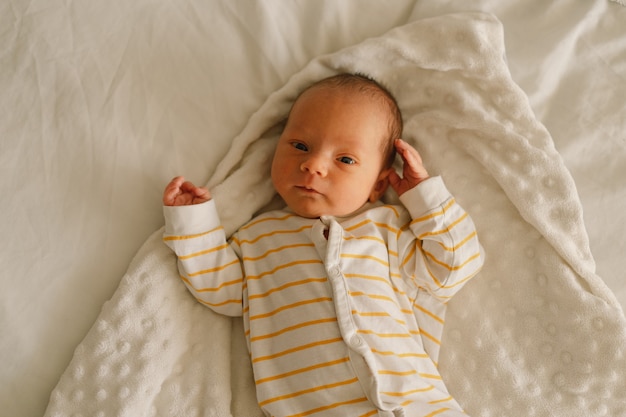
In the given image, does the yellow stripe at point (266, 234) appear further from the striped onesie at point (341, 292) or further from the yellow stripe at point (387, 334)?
the yellow stripe at point (387, 334)

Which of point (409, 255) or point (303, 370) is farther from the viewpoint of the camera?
point (409, 255)

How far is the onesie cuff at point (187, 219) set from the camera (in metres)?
1.33

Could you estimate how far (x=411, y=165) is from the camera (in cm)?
142

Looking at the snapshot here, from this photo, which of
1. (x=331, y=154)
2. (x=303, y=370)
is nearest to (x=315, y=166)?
(x=331, y=154)

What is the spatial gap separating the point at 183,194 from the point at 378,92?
1.77 ft

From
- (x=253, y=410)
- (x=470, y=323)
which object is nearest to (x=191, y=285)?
(x=253, y=410)

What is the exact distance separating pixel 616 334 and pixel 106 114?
1.32 meters

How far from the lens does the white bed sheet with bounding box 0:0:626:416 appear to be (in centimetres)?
134

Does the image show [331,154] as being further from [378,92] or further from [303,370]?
[303,370]

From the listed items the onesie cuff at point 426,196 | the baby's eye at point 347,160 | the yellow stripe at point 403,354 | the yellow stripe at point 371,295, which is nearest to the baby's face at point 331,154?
the baby's eye at point 347,160

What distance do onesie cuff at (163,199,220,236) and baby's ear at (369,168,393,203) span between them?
16.7 inches

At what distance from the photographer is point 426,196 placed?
1.39 m

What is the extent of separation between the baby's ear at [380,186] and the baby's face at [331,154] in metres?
0.05

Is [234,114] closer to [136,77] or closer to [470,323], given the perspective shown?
[136,77]
